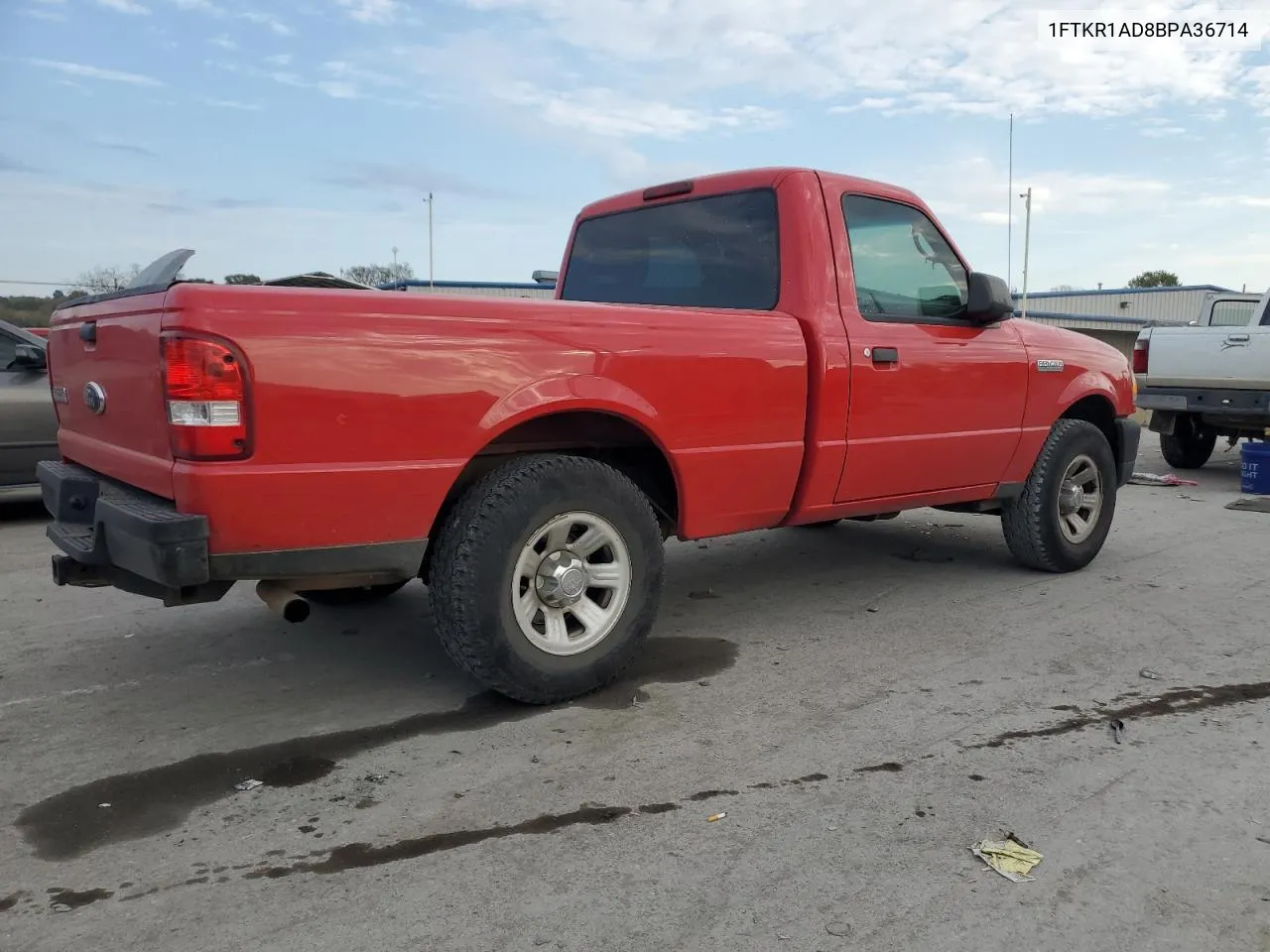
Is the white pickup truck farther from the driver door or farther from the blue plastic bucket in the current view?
the driver door

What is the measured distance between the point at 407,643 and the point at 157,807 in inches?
63.9

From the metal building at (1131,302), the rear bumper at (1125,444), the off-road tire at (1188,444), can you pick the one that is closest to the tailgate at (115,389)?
the rear bumper at (1125,444)

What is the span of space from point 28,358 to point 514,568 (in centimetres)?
575

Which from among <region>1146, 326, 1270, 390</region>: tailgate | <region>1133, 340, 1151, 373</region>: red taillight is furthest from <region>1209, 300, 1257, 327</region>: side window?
<region>1146, 326, 1270, 390</region>: tailgate

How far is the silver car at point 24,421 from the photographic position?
7.26 metres

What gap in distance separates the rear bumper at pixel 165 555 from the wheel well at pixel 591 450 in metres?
Result: 0.32

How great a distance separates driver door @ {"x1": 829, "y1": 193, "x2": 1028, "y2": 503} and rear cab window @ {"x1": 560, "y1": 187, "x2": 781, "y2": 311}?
35cm

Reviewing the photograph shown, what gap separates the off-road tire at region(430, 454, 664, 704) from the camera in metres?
3.34

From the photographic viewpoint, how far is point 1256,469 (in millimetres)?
9117

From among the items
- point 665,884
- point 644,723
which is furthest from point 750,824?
point 644,723

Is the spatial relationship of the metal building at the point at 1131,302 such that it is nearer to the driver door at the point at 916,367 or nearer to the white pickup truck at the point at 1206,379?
the white pickup truck at the point at 1206,379

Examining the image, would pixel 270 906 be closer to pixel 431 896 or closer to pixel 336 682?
pixel 431 896

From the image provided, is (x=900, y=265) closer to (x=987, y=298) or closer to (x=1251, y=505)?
(x=987, y=298)

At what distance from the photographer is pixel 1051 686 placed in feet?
12.6
